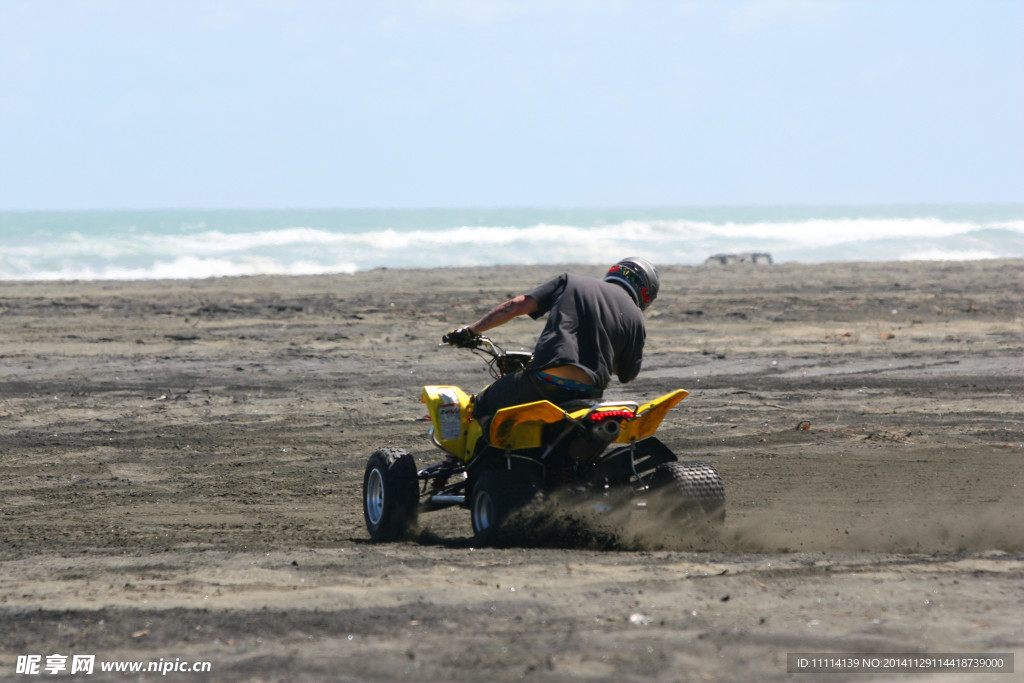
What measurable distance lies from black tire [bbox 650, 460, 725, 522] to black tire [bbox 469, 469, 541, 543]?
786mm

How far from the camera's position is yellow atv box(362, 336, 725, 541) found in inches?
214

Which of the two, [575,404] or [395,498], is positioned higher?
[575,404]

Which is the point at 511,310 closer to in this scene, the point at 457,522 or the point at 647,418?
the point at 647,418

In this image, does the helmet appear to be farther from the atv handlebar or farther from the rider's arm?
the atv handlebar

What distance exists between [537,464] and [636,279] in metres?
1.26

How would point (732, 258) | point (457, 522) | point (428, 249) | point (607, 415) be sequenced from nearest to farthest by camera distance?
point (607, 415), point (457, 522), point (732, 258), point (428, 249)

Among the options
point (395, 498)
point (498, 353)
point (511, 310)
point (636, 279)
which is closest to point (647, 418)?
point (636, 279)

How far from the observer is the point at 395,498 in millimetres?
6086

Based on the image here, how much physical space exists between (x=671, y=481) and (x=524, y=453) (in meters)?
0.89

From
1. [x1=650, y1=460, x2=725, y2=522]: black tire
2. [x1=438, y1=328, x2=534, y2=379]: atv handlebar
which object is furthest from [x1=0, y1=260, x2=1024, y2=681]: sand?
[x1=438, y1=328, x2=534, y2=379]: atv handlebar

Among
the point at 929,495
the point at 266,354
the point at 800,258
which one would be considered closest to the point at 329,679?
the point at 929,495

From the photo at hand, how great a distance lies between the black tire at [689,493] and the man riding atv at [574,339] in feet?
2.14

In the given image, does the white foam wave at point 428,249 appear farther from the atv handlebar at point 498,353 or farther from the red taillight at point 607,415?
the red taillight at point 607,415

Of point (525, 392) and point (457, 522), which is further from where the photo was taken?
point (457, 522)
